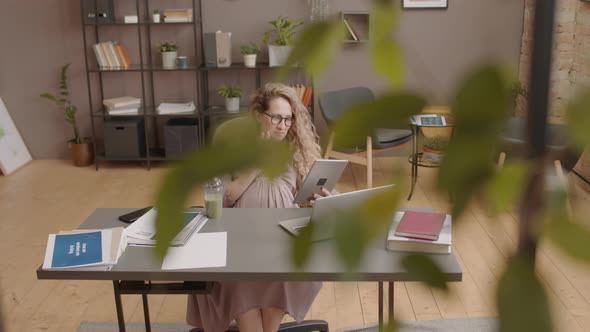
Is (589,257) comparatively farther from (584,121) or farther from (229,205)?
(229,205)

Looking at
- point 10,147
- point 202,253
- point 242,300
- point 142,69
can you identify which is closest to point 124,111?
point 142,69

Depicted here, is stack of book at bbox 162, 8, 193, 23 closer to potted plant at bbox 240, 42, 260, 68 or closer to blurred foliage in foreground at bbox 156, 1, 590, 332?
potted plant at bbox 240, 42, 260, 68

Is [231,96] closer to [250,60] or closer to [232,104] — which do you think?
[232,104]

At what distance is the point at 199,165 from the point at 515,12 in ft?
0.44

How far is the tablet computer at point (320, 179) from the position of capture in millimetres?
2737

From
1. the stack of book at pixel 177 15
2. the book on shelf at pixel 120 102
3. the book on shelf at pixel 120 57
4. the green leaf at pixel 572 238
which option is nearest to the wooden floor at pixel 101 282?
the green leaf at pixel 572 238

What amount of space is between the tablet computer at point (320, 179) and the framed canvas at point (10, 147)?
12.9 feet

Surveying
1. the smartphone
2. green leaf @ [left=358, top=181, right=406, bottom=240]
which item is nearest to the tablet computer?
the smartphone

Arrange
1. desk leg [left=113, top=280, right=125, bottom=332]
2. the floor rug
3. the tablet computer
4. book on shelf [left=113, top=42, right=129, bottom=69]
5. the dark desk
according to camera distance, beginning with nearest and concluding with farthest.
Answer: the dark desk < desk leg [left=113, top=280, right=125, bottom=332] < the tablet computer < the floor rug < book on shelf [left=113, top=42, right=129, bottom=69]

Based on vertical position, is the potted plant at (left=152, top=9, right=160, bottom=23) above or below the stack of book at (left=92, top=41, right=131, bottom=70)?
above

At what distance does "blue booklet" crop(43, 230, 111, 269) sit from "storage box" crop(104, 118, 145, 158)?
11.6 feet

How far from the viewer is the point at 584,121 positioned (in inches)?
9.9

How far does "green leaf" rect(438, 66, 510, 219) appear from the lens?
0.87 ft

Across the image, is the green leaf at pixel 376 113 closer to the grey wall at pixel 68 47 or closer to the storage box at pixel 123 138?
the grey wall at pixel 68 47
